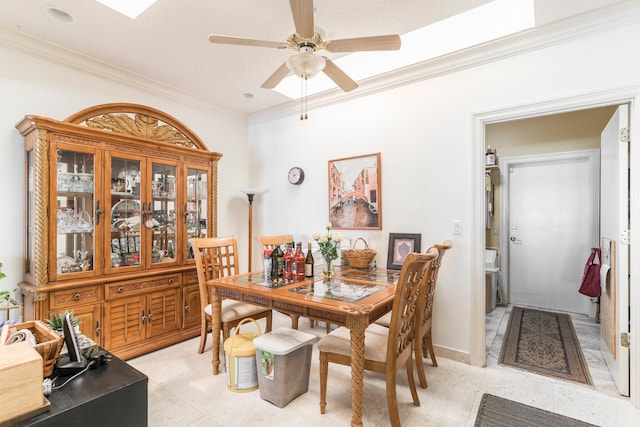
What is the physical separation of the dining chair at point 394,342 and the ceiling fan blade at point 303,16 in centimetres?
136

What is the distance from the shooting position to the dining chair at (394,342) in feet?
5.69

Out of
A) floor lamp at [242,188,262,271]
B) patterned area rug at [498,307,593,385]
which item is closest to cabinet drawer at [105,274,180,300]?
floor lamp at [242,188,262,271]

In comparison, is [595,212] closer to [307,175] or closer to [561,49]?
[561,49]

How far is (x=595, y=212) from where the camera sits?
387 centimetres

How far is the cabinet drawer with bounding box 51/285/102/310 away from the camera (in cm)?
241

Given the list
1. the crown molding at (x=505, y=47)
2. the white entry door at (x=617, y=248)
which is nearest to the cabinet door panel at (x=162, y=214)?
the crown molding at (x=505, y=47)

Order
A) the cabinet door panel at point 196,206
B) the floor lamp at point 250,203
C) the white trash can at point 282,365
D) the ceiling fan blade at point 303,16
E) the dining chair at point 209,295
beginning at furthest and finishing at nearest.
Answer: the floor lamp at point 250,203, the cabinet door panel at point 196,206, the dining chair at point 209,295, the white trash can at point 282,365, the ceiling fan blade at point 303,16

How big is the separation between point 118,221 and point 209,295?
41.9 inches

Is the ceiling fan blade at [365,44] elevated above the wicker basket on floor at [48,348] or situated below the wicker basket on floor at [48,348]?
above

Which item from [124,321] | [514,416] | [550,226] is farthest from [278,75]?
[550,226]

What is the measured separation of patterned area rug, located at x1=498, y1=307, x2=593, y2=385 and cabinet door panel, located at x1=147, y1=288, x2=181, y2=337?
3073 millimetres

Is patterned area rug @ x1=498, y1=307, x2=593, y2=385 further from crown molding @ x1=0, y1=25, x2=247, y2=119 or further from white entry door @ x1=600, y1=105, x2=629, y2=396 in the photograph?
crown molding @ x1=0, y1=25, x2=247, y2=119

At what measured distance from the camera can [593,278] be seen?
3295mm

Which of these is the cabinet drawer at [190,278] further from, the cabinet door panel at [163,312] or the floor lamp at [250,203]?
the floor lamp at [250,203]
